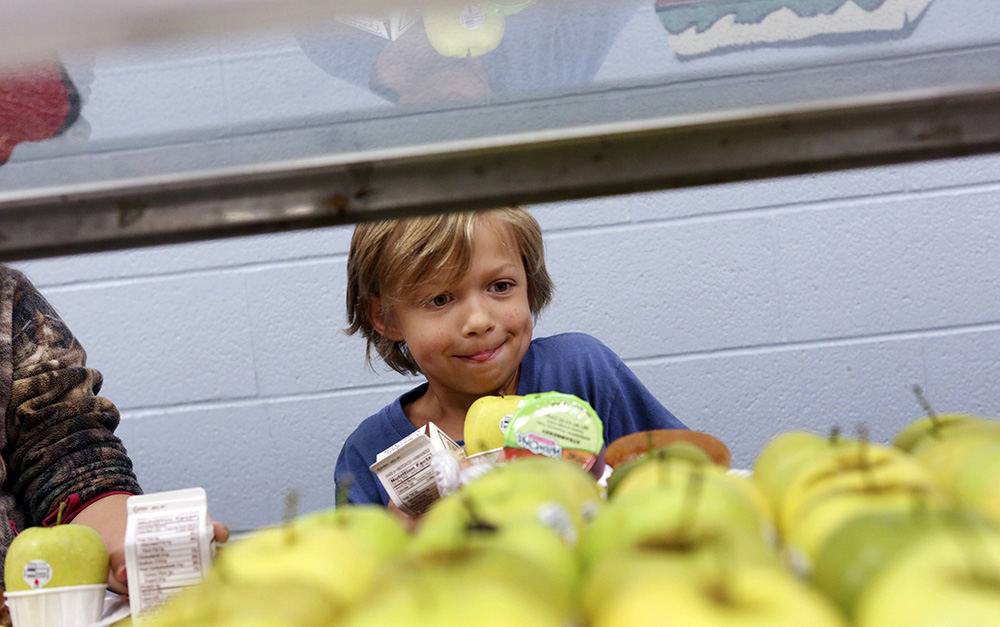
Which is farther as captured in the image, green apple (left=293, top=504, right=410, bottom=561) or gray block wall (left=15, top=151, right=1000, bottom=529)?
gray block wall (left=15, top=151, right=1000, bottom=529)

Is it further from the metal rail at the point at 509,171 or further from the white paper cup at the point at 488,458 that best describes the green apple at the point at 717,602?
the white paper cup at the point at 488,458

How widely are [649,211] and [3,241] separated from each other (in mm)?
1763

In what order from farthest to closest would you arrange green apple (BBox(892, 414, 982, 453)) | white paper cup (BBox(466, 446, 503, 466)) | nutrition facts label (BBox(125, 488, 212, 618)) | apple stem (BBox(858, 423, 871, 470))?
1. white paper cup (BBox(466, 446, 503, 466))
2. nutrition facts label (BBox(125, 488, 212, 618))
3. green apple (BBox(892, 414, 982, 453))
4. apple stem (BBox(858, 423, 871, 470))

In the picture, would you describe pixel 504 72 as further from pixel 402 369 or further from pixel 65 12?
pixel 402 369

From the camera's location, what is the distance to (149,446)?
7.63 ft

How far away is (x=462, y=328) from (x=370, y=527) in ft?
3.16

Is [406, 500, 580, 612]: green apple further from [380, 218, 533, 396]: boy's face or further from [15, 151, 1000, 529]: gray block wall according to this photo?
[15, 151, 1000, 529]: gray block wall

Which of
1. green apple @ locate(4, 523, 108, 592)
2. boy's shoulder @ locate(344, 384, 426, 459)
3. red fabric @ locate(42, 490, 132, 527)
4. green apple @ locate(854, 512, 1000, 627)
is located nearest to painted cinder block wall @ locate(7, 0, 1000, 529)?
boy's shoulder @ locate(344, 384, 426, 459)

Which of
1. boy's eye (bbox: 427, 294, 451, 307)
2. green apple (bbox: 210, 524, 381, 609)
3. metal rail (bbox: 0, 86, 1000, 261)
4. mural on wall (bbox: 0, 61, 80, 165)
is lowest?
boy's eye (bbox: 427, 294, 451, 307)

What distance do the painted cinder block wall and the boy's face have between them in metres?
0.67

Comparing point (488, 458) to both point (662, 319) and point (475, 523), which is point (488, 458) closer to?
point (475, 523)

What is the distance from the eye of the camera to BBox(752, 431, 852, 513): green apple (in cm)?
65

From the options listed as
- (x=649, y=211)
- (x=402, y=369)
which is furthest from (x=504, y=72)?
(x=649, y=211)

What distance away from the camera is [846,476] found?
58cm
